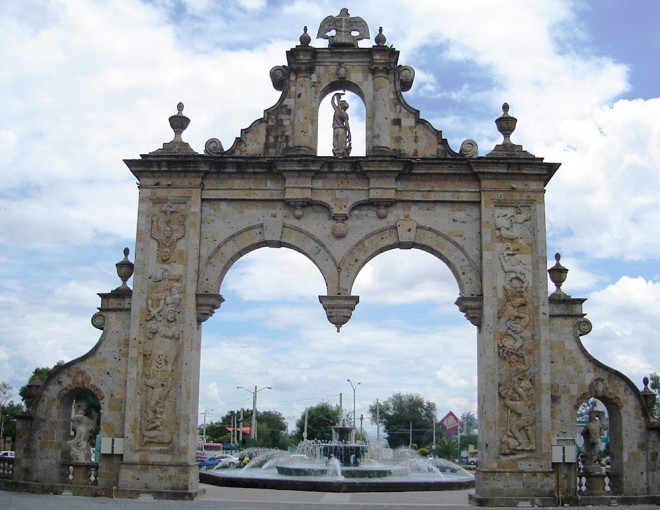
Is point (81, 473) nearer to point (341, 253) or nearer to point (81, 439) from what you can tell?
point (81, 439)

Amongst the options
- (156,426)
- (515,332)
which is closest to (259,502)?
(156,426)

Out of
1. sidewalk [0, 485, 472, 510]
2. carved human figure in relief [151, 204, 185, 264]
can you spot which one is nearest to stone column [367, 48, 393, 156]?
carved human figure in relief [151, 204, 185, 264]

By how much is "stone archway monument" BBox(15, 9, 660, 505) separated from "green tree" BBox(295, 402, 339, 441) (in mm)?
44744

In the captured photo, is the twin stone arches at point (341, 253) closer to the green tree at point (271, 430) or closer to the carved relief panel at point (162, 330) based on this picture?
the carved relief panel at point (162, 330)

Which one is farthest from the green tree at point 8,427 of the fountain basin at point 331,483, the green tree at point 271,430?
the fountain basin at point 331,483

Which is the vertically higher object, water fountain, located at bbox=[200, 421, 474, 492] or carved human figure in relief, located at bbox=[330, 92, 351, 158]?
carved human figure in relief, located at bbox=[330, 92, 351, 158]

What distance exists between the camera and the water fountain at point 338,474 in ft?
59.9

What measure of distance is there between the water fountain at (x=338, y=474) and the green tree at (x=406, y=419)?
1778 inches

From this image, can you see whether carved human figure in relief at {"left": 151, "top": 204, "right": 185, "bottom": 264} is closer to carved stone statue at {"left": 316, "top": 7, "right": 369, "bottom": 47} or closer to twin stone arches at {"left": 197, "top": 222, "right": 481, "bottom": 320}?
twin stone arches at {"left": 197, "top": 222, "right": 481, "bottom": 320}

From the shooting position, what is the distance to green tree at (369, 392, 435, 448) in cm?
7256

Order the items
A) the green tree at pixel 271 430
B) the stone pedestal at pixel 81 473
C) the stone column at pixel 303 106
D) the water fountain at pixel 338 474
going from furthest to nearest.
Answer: the green tree at pixel 271 430
the water fountain at pixel 338 474
the stone column at pixel 303 106
the stone pedestal at pixel 81 473

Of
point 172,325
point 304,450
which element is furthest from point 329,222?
point 304,450

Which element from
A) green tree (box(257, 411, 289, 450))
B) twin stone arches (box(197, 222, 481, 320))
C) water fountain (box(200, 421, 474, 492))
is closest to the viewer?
twin stone arches (box(197, 222, 481, 320))

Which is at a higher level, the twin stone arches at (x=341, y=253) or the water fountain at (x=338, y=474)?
the twin stone arches at (x=341, y=253)
